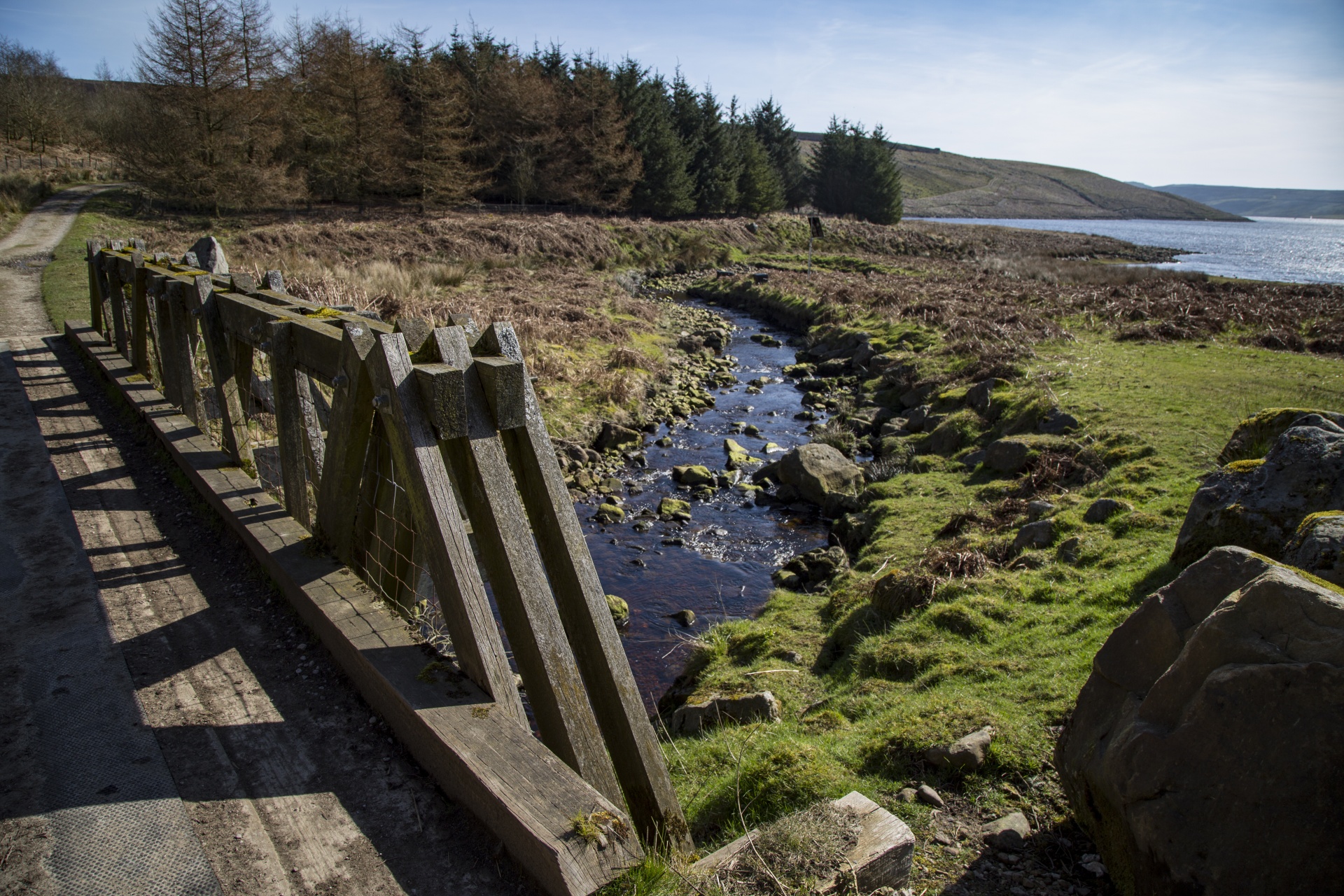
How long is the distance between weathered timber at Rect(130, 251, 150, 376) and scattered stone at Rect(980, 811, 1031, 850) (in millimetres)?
8556

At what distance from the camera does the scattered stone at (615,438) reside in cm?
1316

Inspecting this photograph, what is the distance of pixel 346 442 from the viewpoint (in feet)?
11.3

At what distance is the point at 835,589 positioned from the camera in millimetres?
7801

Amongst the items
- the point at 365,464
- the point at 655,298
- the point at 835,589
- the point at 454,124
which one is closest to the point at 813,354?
the point at 655,298

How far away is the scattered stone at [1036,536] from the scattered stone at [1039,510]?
413 millimetres

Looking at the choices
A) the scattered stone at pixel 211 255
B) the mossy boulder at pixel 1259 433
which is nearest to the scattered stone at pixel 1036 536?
the mossy boulder at pixel 1259 433

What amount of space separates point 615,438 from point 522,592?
34.6 ft

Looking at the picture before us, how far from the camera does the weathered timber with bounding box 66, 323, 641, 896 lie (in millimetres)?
2205

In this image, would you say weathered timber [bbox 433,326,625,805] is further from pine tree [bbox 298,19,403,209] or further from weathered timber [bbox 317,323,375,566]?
pine tree [bbox 298,19,403,209]

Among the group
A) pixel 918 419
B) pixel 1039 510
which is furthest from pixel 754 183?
pixel 1039 510

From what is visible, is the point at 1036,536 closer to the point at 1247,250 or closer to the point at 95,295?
the point at 95,295

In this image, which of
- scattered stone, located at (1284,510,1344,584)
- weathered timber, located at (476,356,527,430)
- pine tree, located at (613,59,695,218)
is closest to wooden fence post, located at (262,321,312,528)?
weathered timber, located at (476,356,527,430)

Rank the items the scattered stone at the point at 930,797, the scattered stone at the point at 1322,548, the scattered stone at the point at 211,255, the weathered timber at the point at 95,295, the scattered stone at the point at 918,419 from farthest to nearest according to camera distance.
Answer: the scattered stone at the point at 918,419
the scattered stone at the point at 211,255
the weathered timber at the point at 95,295
the scattered stone at the point at 930,797
the scattered stone at the point at 1322,548

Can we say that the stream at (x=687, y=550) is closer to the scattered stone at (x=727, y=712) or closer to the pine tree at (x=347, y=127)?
the scattered stone at (x=727, y=712)
